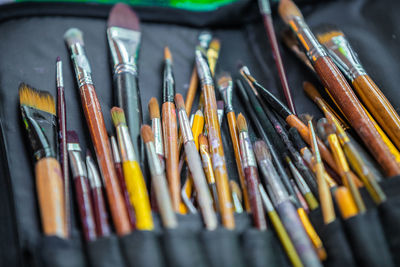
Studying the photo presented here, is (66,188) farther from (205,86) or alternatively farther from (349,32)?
(349,32)

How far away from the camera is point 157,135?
82 centimetres

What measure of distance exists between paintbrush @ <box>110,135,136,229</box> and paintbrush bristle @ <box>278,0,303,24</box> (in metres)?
0.59

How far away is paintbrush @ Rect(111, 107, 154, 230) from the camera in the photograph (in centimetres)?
65

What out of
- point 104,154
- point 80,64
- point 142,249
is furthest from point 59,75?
point 142,249

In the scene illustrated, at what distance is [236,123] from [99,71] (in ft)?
1.27

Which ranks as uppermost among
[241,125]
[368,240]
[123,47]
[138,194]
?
[123,47]

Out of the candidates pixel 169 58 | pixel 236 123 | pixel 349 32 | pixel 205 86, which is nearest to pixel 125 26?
pixel 169 58

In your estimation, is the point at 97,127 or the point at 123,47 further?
the point at 123,47

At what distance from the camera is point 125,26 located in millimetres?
1032

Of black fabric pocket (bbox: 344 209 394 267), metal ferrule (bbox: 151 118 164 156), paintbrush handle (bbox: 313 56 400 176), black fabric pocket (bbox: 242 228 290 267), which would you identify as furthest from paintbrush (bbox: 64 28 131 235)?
paintbrush handle (bbox: 313 56 400 176)

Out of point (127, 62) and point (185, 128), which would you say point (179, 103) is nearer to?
point (185, 128)

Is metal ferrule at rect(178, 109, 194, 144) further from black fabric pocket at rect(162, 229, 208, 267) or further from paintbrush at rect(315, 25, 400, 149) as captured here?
paintbrush at rect(315, 25, 400, 149)

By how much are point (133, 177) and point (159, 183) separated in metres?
0.06

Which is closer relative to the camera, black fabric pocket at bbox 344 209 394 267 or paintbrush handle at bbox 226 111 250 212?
black fabric pocket at bbox 344 209 394 267
